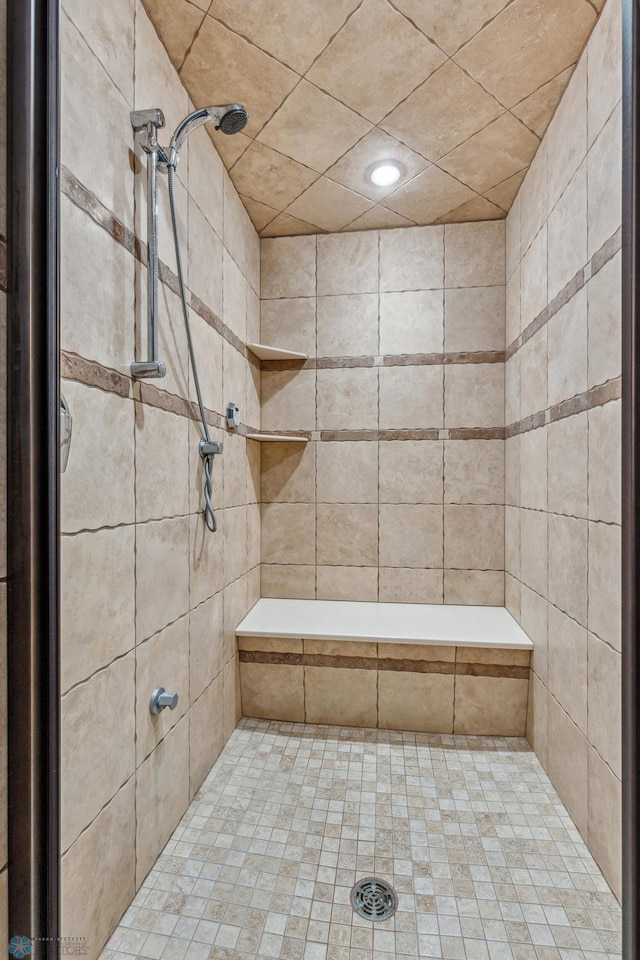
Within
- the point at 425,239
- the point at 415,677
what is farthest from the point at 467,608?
the point at 425,239

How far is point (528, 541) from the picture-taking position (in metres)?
2.00

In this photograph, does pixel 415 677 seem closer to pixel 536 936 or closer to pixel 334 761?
pixel 334 761

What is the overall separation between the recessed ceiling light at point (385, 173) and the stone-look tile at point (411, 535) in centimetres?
161

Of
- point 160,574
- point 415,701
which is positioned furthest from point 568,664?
point 160,574

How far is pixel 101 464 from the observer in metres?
1.06

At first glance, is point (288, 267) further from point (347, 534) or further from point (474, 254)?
point (347, 534)

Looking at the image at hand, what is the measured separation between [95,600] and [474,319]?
232cm

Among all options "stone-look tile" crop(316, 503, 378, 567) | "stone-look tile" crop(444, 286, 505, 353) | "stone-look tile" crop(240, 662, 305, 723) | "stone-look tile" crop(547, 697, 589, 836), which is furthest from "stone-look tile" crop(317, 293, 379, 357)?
"stone-look tile" crop(547, 697, 589, 836)

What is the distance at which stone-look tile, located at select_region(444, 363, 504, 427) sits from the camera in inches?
96.6

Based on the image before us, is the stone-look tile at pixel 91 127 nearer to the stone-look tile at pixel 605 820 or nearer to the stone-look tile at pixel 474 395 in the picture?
the stone-look tile at pixel 474 395

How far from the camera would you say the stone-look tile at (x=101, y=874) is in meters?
0.94

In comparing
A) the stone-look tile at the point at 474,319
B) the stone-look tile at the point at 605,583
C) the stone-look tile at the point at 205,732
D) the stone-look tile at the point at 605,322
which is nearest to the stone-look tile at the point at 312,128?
the stone-look tile at the point at 474,319

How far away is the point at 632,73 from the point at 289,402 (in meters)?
2.08

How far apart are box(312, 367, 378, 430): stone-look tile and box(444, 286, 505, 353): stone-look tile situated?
1.49ft
